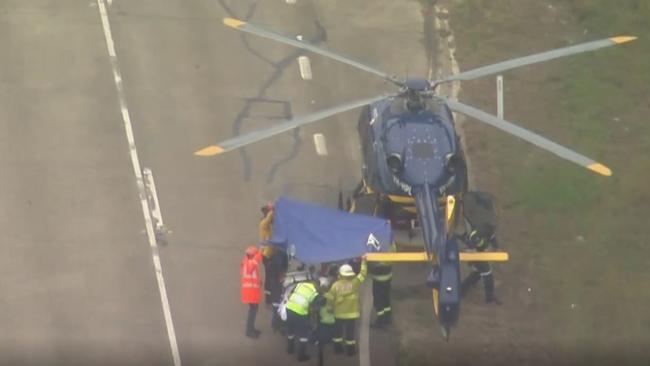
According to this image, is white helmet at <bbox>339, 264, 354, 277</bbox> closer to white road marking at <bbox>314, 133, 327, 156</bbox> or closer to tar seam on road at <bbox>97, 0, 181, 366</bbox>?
tar seam on road at <bbox>97, 0, 181, 366</bbox>

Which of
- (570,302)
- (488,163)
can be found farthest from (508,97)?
(570,302)

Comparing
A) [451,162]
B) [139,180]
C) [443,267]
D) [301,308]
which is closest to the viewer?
→ [443,267]

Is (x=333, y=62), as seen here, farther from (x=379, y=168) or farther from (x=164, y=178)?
(x=379, y=168)

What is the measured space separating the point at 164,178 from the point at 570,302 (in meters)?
7.64

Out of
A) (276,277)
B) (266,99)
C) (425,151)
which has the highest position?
(266,99)

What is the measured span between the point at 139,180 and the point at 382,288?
577cm

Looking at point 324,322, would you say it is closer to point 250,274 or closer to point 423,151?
point 250,274

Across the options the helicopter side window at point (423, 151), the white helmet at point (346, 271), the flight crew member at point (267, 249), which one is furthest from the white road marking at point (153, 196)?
the helicopter side window at point (423, 151)

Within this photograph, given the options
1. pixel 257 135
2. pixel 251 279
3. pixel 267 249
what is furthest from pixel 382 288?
pixel 257 135

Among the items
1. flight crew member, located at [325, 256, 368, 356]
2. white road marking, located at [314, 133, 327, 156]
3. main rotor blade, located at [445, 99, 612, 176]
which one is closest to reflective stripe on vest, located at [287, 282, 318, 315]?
flight crew member, located at [325, 256, 368, 356]

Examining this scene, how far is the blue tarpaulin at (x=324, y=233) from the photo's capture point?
63.8ft

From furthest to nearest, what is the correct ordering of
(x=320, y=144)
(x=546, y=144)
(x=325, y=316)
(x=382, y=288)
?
(x=320, y=144) < (x=382, y=288) < (x=325, y=316) < (x=546, y=144)

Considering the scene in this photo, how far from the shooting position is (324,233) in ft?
65.1

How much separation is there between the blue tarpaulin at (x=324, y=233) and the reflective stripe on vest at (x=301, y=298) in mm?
814
